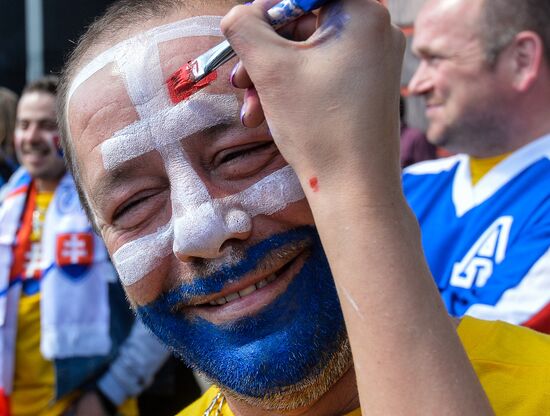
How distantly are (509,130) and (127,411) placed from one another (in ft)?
6.81

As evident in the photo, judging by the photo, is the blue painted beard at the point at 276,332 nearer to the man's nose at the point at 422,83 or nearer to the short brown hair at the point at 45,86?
the man's nose at the point at 422,83

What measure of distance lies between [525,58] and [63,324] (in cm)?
213

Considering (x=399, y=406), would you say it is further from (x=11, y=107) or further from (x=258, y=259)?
(x=11, y=107)

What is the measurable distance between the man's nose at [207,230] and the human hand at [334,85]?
0.96 feet

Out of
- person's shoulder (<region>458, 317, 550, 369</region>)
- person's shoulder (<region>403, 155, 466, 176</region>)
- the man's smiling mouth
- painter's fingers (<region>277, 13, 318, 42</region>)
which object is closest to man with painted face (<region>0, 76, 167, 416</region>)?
person's shoulder (<region>403, 155, 466, 176</region>)

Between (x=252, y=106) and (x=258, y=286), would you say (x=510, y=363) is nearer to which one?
(x=258, y=286)

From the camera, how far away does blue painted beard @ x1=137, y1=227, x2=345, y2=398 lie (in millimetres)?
1160

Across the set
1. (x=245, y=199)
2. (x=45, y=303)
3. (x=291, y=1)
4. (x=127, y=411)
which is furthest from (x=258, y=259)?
(x=127, y=411)

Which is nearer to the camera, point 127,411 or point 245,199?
point 245,199

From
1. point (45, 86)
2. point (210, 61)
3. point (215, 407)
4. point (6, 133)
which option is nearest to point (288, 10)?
point (210, 61)

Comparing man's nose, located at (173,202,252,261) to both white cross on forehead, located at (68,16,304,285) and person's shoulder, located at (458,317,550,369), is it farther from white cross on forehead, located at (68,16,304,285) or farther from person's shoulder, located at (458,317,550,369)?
person's shoulder, located at (458,317,550,369)

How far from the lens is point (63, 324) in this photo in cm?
313

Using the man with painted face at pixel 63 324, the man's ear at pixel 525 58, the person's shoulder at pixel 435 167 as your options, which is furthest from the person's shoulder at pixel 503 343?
the man with painted face at pixel 63 324

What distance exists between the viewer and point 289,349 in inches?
45.3
